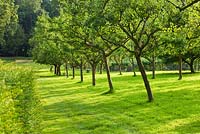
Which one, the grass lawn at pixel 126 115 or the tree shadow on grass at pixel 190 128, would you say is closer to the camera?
the tree shadow on grass at pixel 190 128

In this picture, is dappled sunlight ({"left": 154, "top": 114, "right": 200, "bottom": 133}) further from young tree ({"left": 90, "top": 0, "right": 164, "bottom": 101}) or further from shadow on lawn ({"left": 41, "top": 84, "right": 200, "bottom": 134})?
young tree ({"left": 90, "top": 0, "right": 164, "bottom": 101})

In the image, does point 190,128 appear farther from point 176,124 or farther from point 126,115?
point 126,115

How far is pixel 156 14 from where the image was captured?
1011 inches

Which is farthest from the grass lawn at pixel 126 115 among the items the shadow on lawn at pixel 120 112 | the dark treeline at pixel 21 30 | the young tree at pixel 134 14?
the dark treeline at pixel 21 30

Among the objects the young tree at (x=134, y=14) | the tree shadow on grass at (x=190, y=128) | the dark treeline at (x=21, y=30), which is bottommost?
the tree shadow on grass at (x=190, y=128)

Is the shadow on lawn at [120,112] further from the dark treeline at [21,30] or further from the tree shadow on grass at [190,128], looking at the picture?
the dark treeline at [21,30]

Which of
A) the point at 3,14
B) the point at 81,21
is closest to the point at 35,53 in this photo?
the point at 3,14

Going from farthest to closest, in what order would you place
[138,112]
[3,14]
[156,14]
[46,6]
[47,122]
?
[46,6]
[3,14]
[156,14]
[138,112]
[47,122]

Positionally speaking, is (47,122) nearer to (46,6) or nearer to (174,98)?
(174,98)

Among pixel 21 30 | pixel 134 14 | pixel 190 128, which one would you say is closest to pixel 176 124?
pixel 190 128

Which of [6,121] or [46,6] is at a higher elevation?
[46,6]

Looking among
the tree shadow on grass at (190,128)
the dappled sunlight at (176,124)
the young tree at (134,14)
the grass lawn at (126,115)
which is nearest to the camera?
the tree shadow on grass at (190,128)

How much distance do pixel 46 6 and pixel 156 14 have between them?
430 ft

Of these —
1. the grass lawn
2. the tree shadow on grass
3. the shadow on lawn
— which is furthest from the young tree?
the tree shadow on grass
